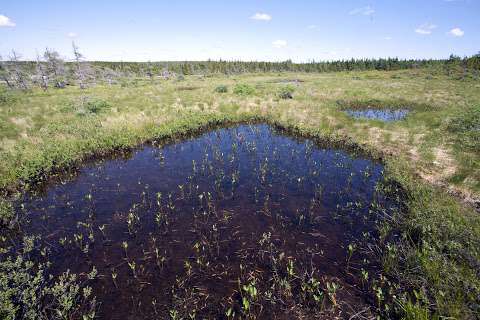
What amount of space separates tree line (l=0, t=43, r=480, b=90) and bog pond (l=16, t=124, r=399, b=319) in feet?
185

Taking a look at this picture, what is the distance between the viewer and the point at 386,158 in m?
14.2

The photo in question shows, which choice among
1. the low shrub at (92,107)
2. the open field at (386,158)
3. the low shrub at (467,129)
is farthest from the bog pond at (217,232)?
the low shrub at (92,107)

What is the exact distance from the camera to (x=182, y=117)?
22.1 metres

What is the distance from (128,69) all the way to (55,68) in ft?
125

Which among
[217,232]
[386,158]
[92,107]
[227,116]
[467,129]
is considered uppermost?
[92,107]

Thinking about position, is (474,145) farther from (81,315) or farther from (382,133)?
(81,315)

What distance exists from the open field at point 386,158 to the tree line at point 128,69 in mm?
45917

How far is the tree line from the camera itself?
214 feet

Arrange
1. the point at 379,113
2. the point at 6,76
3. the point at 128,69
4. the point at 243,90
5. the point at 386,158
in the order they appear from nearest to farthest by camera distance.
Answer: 1. the point at 386,158
2. the point at 379,113
3. the point at 243,90
4. the point at 6,76
5. the point at 128,69

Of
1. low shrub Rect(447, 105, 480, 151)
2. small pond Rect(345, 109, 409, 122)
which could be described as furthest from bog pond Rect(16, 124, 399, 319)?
small pond Rect(345, 109, 409, 122)

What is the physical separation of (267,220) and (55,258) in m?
6.90

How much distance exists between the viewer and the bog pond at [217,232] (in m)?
6.16

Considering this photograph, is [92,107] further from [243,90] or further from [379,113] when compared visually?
[379,113]

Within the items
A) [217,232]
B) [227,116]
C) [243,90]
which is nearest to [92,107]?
[227,116]
